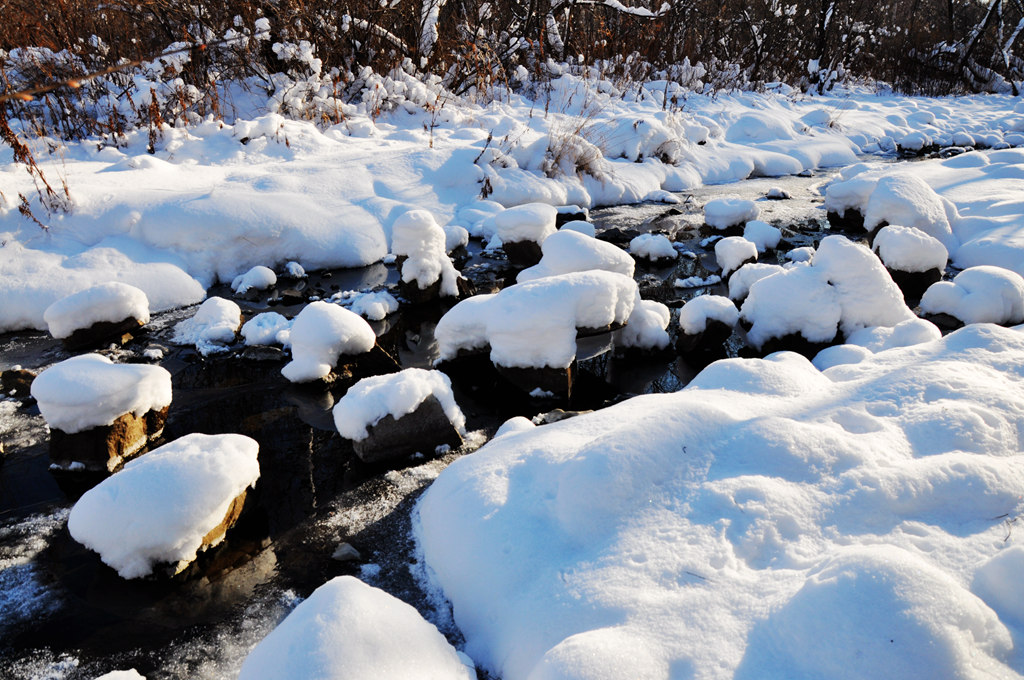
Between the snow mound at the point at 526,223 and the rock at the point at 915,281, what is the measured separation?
3112mm

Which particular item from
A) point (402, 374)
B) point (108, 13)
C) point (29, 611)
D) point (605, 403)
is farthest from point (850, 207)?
point (108, 13)

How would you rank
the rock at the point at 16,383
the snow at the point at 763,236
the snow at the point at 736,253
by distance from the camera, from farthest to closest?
1. the snow at the point at 763,236
2. the snow at the point at 736,253
3. the rock at the point at 16,383

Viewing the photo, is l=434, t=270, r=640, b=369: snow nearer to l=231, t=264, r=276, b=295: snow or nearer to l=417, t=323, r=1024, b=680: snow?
l=417, t=323, r=1024, b=680: snow

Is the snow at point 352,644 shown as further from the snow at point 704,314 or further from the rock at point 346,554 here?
the snow at point 704,314

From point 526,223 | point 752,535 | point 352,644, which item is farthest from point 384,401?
Answer: point 526,223

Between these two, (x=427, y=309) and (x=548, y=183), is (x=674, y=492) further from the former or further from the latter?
(x=548, y=183)

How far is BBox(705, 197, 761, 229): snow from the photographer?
732 cm

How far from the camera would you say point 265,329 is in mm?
4934

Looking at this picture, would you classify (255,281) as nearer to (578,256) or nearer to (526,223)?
(526,223)

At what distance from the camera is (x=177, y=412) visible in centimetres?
413

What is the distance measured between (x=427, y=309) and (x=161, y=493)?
3175 millimetres

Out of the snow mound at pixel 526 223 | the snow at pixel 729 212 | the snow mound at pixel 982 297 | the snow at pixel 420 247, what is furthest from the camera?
the snow at pixel 729 212

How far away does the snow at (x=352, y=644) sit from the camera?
6.03 feet

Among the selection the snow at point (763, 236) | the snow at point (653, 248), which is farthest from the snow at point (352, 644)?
the snow at point (763, 236)
